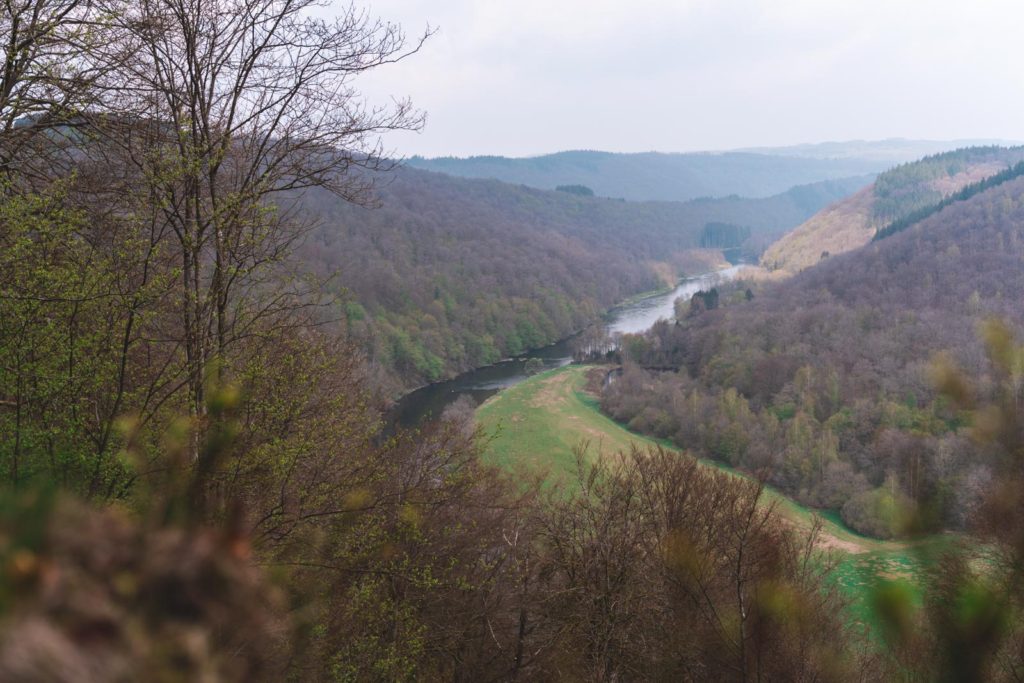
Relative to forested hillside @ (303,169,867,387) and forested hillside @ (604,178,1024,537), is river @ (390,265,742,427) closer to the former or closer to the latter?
forested hillside @ (303,169,867,387)

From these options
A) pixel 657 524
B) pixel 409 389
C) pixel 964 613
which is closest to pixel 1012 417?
pixel 964 613

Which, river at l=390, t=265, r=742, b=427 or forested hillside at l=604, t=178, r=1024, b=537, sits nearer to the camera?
forested hillside at l=604, t=178, r=1024, b=537

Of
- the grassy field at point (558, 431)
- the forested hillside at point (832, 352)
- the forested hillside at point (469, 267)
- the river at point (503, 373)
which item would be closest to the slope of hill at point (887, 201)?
the forested hillside at point (469, 267)

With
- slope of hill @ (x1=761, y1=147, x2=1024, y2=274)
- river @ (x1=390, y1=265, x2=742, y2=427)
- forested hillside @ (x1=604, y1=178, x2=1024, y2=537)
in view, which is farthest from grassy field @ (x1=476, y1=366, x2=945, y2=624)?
slope of hill @ (x1=761, y1=147, x2=1024, y2=274)

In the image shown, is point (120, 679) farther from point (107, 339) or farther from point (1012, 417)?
point (107, 339)

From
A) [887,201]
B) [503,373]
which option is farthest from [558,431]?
[887,201]
